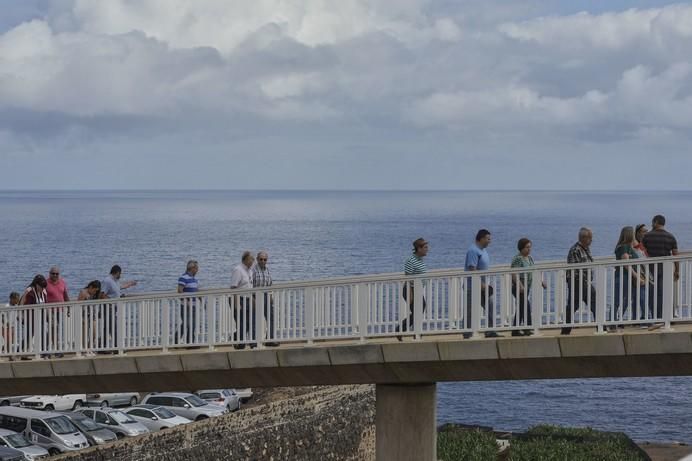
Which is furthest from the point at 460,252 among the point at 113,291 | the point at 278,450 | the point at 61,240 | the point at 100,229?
the point at 113,291

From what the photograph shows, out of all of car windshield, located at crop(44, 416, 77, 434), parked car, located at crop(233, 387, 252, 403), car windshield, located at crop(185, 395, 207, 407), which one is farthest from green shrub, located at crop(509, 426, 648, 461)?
car windshield, located at crop(44, 416, 77, 434)

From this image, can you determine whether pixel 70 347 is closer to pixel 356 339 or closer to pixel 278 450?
pixel 356 339

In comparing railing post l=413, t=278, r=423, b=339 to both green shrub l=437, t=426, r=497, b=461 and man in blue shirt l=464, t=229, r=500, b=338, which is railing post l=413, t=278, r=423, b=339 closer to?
man in blue shirt l=464, t=229, r=500, b=338

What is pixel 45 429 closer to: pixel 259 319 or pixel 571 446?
pixel 571 446

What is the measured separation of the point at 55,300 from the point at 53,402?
2587 cm

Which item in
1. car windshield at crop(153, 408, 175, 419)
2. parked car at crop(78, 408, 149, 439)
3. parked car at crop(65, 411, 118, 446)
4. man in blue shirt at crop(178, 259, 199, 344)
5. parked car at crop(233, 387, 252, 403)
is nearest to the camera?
man in blue shirt at crop(178, 259, 199, 344)

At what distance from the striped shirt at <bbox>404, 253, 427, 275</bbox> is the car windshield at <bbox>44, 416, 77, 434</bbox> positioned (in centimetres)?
2089

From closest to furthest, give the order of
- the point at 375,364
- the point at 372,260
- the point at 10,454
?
the point at 375,364 → the point at 10,454 → the point at 372,260

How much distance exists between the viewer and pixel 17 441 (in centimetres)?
3291

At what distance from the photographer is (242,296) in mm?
17812

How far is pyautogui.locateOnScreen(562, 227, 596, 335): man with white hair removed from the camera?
15812mm

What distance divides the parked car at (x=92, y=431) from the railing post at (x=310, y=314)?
65.2 feet

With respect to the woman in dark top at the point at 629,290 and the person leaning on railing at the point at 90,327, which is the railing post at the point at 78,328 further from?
the woman in dark top at the point at 629,290

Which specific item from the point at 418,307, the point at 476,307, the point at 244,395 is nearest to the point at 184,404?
the point at 244,395
